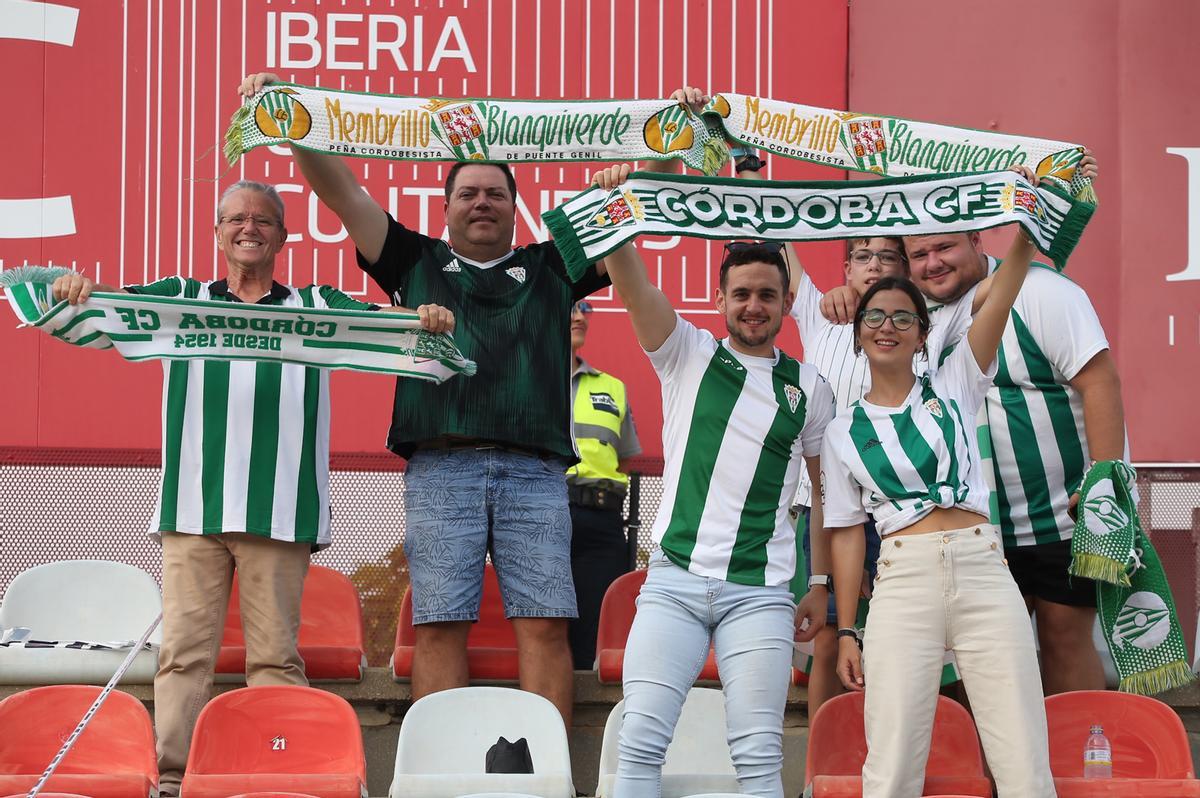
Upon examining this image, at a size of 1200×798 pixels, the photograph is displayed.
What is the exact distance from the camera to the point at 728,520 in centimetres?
345

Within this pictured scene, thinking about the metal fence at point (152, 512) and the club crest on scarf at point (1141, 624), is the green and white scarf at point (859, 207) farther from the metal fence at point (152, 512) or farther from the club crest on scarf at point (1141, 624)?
the metal fence at point (152, 512)

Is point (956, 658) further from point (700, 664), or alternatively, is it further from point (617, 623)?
point (617, 623)

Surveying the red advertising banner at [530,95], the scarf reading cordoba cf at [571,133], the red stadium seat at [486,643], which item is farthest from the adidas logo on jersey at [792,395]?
the red advertising banner at [530,95]

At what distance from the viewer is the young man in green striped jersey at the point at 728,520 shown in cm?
327

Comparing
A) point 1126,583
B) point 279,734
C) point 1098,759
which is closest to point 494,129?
point 279,734

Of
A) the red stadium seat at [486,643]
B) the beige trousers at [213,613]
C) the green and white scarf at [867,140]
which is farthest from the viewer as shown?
the red stadium seat at [486,643]

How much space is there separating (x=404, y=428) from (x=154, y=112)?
2553 millimetres

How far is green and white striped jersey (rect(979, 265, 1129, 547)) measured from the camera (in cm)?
404

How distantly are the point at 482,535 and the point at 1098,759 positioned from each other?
1780 millimetres

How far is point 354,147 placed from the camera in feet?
13.6

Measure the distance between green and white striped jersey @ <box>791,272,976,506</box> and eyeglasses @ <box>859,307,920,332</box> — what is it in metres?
0.26

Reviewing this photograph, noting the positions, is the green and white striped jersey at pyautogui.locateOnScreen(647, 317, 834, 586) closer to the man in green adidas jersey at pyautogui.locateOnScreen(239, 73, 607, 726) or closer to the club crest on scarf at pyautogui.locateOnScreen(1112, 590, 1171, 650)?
the man in green adidas jersey at pyautogui.locateOnScreen(239, 73, 607, 726)

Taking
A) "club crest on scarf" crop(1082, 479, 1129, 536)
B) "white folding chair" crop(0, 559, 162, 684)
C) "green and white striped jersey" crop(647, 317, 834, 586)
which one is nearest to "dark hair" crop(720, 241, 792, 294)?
"green and white striped jersey" crop(647, 317, 834, 586)

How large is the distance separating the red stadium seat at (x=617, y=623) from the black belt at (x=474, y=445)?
696mm
